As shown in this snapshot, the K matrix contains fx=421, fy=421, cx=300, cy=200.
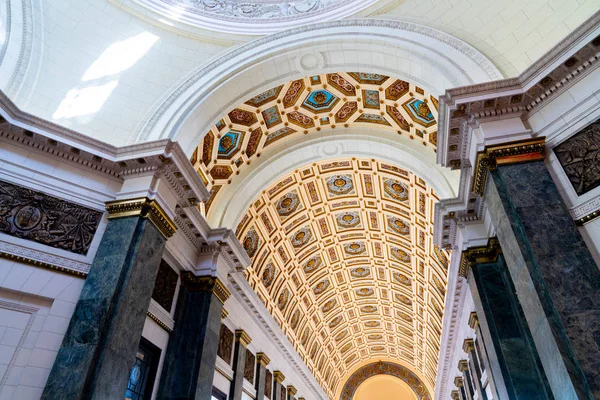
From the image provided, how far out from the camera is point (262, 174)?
11.5 m

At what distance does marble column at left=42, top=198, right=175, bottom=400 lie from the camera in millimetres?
5367

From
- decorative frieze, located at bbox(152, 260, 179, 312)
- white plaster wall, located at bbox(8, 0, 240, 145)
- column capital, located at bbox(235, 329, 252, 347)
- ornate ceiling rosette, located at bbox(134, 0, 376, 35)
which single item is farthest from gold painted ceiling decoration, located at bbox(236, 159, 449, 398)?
white plaster wall, located at bbox(8, 0, 240, 145)

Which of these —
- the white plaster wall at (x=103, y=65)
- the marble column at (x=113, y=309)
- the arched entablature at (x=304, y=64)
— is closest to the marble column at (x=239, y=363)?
the marble column at (x=113, y=309)

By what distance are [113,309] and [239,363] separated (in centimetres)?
612

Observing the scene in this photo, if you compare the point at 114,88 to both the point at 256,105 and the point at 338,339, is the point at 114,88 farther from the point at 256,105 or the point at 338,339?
the point at 338,339

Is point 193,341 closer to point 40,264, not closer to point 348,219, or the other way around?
point 40,264

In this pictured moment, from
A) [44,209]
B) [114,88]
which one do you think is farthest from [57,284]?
[114,88]

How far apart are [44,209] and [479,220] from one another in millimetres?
7690

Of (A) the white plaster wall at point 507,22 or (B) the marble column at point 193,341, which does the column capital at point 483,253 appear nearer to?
(A) the white plaster wall at point 507,22

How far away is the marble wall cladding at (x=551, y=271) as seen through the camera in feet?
14.0

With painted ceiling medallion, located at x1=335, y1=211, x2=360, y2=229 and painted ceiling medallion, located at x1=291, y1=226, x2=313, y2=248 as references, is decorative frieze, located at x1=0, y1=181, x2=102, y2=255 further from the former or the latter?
painted ceiling medallion, located at x1=335, y1=211, x2=360, y2=229

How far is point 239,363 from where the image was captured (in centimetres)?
1120

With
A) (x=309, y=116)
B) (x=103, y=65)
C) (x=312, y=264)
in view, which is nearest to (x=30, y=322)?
(x=103, y=65)

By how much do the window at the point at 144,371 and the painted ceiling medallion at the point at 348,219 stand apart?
8335 millimetres
